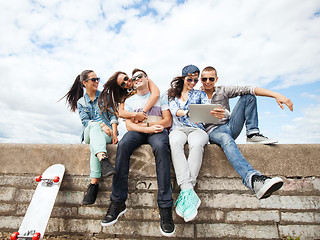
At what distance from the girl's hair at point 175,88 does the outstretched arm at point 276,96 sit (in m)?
1.01

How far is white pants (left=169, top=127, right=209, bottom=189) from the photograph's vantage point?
6.75ft

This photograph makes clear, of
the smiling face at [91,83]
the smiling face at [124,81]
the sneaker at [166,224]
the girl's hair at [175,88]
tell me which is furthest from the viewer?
the smiling face at [91,83]

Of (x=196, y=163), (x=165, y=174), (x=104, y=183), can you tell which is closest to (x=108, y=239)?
(x=104, y=183)

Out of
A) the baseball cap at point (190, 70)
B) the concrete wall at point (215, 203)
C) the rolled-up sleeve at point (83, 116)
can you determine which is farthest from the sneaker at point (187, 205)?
the rolled-up sleeve at point (83, 116)

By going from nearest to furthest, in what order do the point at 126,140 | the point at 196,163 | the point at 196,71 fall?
the point at 196,163
the point at 126,140
the point at 196,71

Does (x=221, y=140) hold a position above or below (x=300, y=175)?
above

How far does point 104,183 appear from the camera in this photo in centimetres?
249

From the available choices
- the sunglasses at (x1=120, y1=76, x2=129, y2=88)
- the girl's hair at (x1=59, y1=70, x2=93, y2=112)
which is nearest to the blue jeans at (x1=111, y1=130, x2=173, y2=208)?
the sunglasses at (x1=120, y1=76, x2=129, y2=88)

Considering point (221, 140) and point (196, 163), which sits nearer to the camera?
point (196, 163)

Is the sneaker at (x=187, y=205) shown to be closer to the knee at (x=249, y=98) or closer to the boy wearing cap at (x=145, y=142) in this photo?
the boy wearing cap at (x=145, y=142)

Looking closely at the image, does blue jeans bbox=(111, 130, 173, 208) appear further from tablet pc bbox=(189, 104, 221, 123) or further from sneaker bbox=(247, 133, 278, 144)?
sneaker bbox=(247, 133, 278, 144)

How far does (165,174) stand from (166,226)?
485mm

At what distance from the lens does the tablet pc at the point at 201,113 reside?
2312 millimetres

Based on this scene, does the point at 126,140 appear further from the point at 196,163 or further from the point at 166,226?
the point at 166,226
